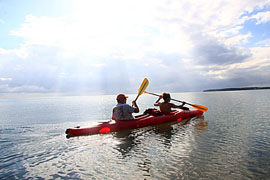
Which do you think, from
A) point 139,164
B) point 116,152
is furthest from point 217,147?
point 116,152

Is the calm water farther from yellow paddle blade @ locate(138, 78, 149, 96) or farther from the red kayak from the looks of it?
yellow paddle blade @ locate(138, 78, 149, 96)

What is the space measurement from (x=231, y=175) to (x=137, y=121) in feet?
22.3

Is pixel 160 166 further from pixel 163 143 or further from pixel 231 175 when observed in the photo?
pixel 163 143

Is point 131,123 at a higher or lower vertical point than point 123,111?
lower

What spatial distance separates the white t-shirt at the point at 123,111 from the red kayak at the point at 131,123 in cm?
29

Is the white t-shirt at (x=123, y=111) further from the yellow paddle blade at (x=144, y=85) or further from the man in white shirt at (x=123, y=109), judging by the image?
the yellow paddle blade at (x=144, y=85)

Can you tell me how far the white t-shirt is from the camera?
1044 cm

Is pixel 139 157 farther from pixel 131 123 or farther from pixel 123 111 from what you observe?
pixel 123 111

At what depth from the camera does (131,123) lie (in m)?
10.7

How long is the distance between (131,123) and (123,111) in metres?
0.88

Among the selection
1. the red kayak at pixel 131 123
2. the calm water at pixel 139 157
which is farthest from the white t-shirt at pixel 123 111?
the calm water at pixel 139 157

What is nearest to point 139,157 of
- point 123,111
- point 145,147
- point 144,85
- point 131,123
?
point 145,147

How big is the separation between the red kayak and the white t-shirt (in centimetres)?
29

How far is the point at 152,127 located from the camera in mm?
11383
